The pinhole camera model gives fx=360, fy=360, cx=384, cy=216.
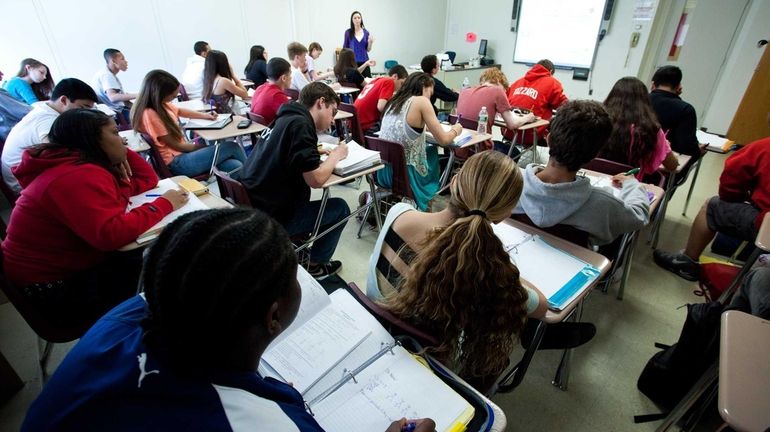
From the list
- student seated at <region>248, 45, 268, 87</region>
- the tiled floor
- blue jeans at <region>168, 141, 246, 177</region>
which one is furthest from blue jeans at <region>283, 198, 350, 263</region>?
student seated at <region>248, 45, 268, 87</region>

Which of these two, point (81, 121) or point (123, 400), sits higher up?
point (81, 121)

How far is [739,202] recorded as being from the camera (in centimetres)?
223

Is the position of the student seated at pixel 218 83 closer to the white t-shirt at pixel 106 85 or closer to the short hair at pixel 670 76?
the white t-shirt at pixel 106 85

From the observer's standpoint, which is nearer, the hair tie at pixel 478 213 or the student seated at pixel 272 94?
the hair tie at pixel 478 213

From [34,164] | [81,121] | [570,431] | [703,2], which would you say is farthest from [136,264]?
[703,2]

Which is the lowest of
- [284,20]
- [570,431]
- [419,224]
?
[570,431]

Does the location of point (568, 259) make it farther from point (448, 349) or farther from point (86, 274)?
point (86, 274)

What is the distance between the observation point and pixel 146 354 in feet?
1.78

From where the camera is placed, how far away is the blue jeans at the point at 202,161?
115 inches

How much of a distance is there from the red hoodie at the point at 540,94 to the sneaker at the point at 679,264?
1.68m

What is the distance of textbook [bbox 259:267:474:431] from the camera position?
836 mm

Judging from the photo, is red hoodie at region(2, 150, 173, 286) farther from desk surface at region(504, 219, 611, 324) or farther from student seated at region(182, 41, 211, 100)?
student seated at region(182, 41, 211, 100)

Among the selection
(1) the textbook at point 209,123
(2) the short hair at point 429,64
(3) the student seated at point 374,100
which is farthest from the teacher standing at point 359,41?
(1) the textbook at point 209,123

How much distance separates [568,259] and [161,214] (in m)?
1.72
